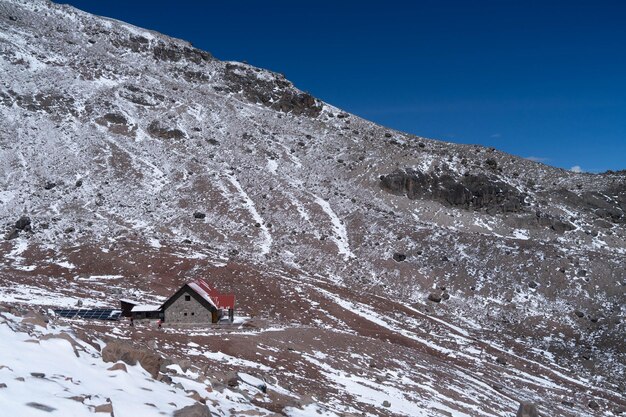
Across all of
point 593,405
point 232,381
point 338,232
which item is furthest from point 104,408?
point 338,232

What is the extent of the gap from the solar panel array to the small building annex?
321cm

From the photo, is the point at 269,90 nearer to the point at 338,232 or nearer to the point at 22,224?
the point at 338,232

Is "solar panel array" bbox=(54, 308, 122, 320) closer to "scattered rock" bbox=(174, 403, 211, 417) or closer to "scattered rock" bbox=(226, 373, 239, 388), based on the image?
"scattered rock" bbox=(226, 373, 239, 388)

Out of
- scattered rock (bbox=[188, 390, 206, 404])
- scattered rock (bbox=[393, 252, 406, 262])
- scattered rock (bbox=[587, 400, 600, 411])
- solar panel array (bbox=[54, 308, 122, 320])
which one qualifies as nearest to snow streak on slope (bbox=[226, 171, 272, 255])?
scattered rock (bbox=[393, 252, 406, 262])

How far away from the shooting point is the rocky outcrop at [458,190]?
99125mm

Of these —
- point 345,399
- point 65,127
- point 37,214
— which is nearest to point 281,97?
point 65,127

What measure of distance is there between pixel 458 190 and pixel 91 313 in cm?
7843

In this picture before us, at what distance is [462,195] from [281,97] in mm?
60884

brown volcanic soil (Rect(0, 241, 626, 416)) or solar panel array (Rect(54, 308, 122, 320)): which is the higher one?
brown volcanic soil (Rect(0, 241, 626, 416))

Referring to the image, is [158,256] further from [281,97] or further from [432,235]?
[281,97]

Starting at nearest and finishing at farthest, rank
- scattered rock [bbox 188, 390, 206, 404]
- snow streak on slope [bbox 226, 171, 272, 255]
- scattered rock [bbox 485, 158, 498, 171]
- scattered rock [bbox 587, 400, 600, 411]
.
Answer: scattered rock [bbox 188, 390, 206, 404] → scattered rock [bbox 587, 400, 600, 411] → snow streak on slope [bbox 226, 171, 272, 255] → scattered rock [bbox 485, 158, 498, 171]

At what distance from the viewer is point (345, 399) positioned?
26016mm

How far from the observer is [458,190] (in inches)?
3971

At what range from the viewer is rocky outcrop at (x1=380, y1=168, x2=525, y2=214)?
99125 mm
